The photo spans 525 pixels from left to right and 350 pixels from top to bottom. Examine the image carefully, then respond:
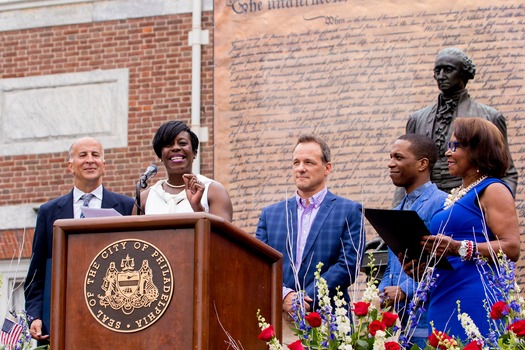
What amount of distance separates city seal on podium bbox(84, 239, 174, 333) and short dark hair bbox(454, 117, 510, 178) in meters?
1.98

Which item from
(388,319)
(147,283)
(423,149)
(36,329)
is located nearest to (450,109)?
(423,149)

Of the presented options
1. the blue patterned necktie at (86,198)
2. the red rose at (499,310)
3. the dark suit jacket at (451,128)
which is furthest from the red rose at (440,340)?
the dark suit jacket at (451,128)

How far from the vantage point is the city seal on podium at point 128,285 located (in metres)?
3.95

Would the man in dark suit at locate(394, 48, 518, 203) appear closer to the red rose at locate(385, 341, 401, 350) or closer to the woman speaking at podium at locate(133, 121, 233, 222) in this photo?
the woman speaking at podium at locate(133, 121, 233, 222)

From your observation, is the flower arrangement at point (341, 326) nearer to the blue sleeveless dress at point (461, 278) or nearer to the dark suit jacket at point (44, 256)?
the blue sleeveless dress at point (461, 278)

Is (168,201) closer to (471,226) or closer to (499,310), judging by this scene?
(471,226)

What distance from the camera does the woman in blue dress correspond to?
514cm

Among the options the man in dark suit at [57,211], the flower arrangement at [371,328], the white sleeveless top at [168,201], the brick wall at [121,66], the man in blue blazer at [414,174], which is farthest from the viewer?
the brick wall at [121,66]

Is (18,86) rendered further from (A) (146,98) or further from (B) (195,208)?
(B) (195,208)

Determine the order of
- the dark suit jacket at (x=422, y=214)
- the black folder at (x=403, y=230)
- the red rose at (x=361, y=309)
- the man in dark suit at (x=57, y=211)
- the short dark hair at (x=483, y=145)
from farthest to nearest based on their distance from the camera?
1. the man in dark suit at (x=57, y=211)
2. the dark suit jacket at (x=422, y=214)
3. the short dark hair at (x=483, y=145)
4. the black folder at (x=403, y=230)
5. the red rose at (x=361, y=309)

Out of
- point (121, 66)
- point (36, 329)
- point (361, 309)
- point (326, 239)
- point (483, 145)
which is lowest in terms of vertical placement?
point (36, 329)

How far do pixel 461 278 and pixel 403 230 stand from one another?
0.37m

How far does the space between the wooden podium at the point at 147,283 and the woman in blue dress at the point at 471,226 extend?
1361 millimetres

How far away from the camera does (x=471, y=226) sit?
209 inches
